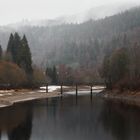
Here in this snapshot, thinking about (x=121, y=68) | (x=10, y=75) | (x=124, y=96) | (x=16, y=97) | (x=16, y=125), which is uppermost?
(x=121, y=68)

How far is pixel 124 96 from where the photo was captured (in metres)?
115

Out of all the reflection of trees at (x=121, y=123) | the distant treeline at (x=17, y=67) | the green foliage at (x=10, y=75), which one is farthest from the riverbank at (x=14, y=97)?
the reflection of trees at (x=121, y=123)

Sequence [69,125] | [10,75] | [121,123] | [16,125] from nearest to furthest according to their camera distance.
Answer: [16,125] → [69,125] → [121,123] → [10,75]

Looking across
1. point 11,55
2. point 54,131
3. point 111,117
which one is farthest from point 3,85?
point 54,131

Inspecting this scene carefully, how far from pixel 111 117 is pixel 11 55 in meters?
80.9

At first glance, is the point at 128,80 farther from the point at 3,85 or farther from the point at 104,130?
the point at 104,130

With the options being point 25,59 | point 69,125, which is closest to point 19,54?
point 25,59

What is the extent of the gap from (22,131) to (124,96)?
65569 mm

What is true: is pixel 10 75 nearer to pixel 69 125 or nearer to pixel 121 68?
pixel 121 68

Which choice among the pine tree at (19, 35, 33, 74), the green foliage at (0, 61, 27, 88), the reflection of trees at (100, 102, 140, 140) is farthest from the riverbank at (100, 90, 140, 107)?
the pine tree at (19, 35, 33, 74)

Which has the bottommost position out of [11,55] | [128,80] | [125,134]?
[125,134]

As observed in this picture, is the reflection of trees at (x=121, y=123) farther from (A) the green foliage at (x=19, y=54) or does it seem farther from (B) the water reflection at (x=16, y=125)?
(A) the green foliage at (x=19, y=54)

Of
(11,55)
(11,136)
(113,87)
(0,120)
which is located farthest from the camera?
(11,55)

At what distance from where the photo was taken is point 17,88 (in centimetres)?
13588
